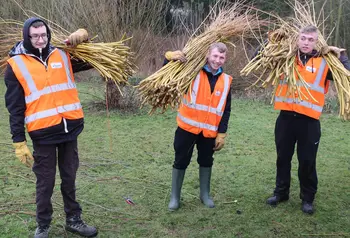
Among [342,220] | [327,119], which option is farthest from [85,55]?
[327,119]

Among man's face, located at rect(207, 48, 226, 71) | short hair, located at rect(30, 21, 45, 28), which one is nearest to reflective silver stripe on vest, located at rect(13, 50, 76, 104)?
short hair, located at rect(30, 21, 45, 28)

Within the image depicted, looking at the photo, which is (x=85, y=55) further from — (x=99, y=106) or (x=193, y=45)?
(x=99, y=106)

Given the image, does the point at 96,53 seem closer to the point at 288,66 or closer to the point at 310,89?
the point at 288,66

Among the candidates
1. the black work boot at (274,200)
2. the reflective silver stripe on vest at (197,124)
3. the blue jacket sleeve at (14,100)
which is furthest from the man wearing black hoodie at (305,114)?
the blue jacket sleeve at (14,100)

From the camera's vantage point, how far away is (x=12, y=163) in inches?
199

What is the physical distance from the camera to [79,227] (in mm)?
3342

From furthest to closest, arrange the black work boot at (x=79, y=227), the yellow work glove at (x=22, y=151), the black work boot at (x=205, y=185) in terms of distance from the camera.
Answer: the black work boot at (x=205, y=185), the black work boot at (x=79, y=227), the yellow work glove at (x=22, y=151)

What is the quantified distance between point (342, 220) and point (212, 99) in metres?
1.65

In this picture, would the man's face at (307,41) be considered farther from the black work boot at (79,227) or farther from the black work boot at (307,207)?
the black work boot at (79,227)

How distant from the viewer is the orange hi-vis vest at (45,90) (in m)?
2.95

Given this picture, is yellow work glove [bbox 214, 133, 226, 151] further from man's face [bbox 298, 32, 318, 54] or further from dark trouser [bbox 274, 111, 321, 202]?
man's face [bbox 298, 32, 318, 54]

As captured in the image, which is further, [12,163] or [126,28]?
[126,28]

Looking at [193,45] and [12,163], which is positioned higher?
[193,45]

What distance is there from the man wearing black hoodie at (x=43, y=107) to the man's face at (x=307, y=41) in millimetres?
1855
